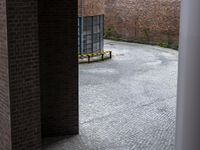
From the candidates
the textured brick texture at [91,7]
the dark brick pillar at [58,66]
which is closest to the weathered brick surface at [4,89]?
the dark brick pillar at [58,66]

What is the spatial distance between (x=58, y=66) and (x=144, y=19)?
2009 centimetres

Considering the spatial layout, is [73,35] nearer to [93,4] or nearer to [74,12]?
[74,12]

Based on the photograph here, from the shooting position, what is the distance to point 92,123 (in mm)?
10352

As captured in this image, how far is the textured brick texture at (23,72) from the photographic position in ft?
20.6

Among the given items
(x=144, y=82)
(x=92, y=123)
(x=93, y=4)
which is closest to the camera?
(x=92, y=123)

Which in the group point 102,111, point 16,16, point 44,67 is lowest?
point 102,111

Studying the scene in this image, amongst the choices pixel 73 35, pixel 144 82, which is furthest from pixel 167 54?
pixel 73 35

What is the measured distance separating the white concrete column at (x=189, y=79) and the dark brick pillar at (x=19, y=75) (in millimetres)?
4618

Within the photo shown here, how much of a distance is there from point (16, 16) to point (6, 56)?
0.69 m

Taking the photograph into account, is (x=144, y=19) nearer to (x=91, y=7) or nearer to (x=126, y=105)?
(x=91, y=7)

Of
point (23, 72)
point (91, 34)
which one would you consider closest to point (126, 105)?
point (23, 72)

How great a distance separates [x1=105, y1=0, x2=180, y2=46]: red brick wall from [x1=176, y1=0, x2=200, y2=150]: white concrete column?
24.4 meters

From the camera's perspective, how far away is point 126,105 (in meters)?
12.5

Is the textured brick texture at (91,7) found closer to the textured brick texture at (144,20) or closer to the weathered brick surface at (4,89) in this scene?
the textured brick texture at (144,20)
